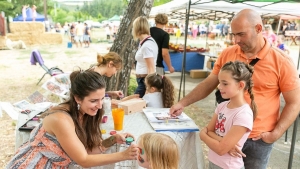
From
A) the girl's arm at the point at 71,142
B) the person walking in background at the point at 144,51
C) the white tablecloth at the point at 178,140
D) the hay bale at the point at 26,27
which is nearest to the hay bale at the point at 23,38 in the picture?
the hay bale at the point at 26,27

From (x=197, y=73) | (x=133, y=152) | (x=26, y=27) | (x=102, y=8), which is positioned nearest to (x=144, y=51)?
(x=133, y=152)

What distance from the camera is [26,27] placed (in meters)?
17.8

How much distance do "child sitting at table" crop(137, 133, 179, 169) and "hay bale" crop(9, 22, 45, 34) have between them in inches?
723

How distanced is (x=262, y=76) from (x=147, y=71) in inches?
78.4

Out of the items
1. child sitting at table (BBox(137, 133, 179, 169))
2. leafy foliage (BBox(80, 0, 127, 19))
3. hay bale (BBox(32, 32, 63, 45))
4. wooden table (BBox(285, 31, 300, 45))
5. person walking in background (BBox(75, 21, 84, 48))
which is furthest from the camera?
leafy foliage (BBox(80, 0, 127, 19))

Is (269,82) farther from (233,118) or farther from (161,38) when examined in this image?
(161,38)

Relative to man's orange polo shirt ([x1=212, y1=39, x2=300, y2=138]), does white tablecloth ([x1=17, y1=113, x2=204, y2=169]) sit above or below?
below

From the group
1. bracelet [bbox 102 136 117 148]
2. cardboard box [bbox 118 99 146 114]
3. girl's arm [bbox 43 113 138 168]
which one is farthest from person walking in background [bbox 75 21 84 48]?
girl's arm [bbox 43 113 138 168]

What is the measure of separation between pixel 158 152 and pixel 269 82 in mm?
971

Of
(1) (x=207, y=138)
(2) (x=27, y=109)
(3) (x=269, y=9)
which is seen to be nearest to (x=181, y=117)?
(1) (x=207, y=138)

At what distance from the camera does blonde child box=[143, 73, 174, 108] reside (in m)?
2.94

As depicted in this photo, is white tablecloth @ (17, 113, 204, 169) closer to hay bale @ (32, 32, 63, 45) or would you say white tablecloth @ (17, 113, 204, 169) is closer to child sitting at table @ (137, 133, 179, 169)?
child sitting at table @ (137, 133, 179, 169)

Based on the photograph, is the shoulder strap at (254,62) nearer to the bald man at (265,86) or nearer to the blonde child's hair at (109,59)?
the bald man at (265,86)

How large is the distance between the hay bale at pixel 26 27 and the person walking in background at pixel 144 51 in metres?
16.2
